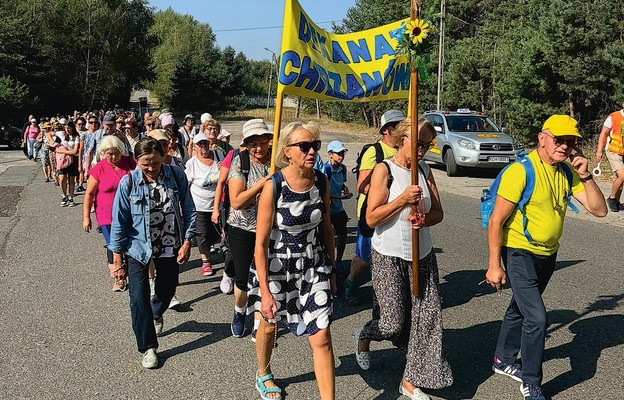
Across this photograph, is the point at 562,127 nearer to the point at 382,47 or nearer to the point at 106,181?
the point at 382,47

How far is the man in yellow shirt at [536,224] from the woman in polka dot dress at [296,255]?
3.57 feet

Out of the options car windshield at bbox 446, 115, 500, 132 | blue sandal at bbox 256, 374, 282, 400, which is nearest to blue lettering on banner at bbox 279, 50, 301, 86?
blue sandal at bbox 256, 374, 282, 400

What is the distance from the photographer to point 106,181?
5.61m

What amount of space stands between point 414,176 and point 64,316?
12.1 feet

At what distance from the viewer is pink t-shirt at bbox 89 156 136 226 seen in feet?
18.4

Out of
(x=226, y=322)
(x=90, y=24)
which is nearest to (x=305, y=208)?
(x=226, y=322)

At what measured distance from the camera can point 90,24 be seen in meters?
50.3

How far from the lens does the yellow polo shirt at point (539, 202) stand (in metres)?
3.70

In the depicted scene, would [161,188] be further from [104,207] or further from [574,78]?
[574,78]

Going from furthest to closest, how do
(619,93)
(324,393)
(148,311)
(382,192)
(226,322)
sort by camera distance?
(619,93) → (226,322) → (148,311) → (382,192) → (324,393)

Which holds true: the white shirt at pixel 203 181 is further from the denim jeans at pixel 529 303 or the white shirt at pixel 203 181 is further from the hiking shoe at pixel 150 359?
the denim jeans at pixel 529 303

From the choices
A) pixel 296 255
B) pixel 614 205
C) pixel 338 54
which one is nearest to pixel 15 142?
pixel 614 205

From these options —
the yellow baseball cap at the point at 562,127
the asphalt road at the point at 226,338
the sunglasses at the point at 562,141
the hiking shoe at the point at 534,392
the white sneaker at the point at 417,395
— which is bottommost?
the asphalt road at the point at 226,338

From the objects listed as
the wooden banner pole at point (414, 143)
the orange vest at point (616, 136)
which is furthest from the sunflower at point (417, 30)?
the orange vest at point (616, 136)
